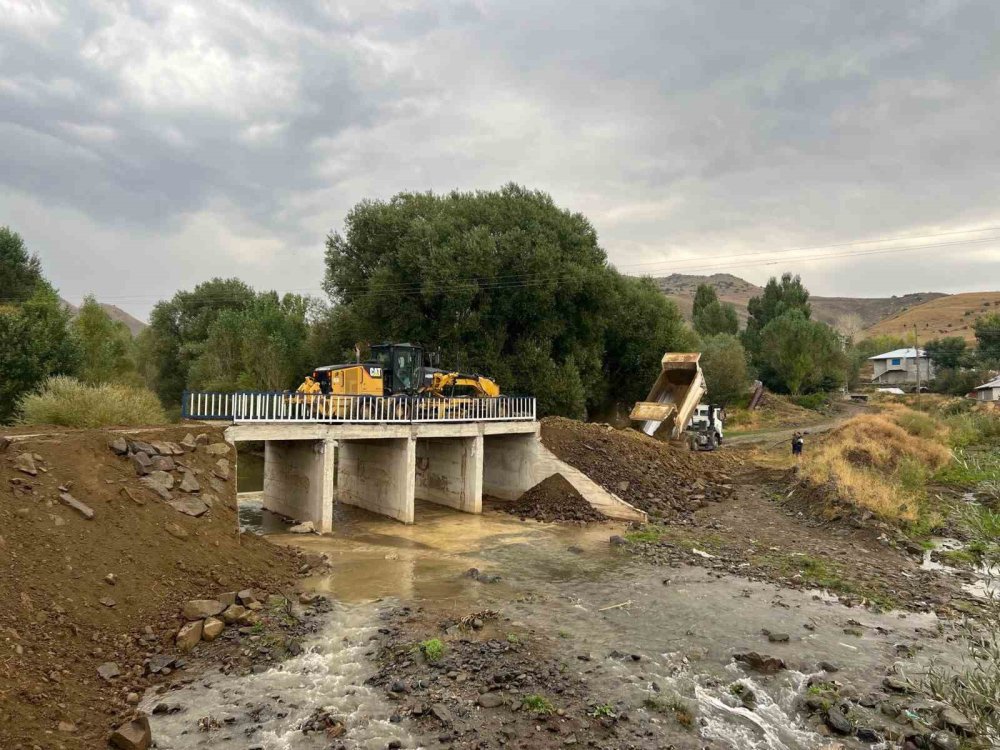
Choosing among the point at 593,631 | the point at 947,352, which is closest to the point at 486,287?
the point at 593,631

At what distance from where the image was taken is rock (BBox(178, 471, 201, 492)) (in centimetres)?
1489

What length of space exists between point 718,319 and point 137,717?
76.3 m

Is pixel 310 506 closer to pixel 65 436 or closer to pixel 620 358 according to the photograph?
pixel 65 436

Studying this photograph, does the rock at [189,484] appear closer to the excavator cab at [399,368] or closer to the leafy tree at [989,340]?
the excavator cab at [399,368]

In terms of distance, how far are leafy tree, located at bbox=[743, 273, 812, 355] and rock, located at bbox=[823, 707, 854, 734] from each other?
68.9 m

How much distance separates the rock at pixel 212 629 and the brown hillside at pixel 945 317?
433 feet

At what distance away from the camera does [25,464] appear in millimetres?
12547

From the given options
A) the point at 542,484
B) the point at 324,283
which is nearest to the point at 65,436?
the point at 542,484

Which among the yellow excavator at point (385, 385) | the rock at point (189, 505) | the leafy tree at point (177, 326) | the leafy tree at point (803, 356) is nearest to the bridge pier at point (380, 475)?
the yellow excavator at point (385, 385)

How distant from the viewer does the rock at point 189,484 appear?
14.9 m

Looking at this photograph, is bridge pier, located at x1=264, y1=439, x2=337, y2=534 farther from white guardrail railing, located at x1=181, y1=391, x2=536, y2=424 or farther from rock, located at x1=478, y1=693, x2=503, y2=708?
rock, located at x1=478, y1=693, x2=503, y2=708

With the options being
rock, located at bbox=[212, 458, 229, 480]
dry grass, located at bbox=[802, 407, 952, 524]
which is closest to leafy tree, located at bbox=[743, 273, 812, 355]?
dry grass, located at bbox=[802, 407, 952, 524]

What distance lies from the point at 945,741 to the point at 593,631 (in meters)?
5.78

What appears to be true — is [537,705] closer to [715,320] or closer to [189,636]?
[189,636]
